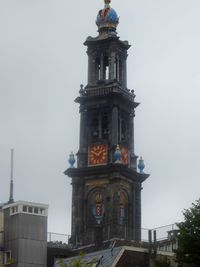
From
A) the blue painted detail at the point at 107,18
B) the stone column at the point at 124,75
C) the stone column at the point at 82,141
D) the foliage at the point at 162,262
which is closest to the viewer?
the foliage at the point at 162,262

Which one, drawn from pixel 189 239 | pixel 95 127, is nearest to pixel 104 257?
pixel 189 239

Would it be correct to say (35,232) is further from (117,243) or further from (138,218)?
(138,218)

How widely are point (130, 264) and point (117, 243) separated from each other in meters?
9.75

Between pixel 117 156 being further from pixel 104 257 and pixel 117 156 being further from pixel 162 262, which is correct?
pixel 162 262

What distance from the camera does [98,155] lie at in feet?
472

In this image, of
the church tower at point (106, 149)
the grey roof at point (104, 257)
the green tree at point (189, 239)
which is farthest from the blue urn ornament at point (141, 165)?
the green tree at point (189, 239)

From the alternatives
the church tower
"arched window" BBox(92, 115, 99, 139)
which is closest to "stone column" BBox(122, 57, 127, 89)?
the church tower

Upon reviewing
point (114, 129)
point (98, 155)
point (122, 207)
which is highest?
point (114, 129)

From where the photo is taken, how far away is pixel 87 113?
146875 mm

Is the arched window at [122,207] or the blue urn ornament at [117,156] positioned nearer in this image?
the arched window at [122,207]

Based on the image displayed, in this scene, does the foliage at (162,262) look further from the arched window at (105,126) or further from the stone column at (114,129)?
the arched window at (105,126)

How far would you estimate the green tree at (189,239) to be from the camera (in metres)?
93.1

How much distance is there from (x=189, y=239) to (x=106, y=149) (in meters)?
50.8

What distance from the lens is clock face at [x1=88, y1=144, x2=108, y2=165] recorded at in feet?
470
